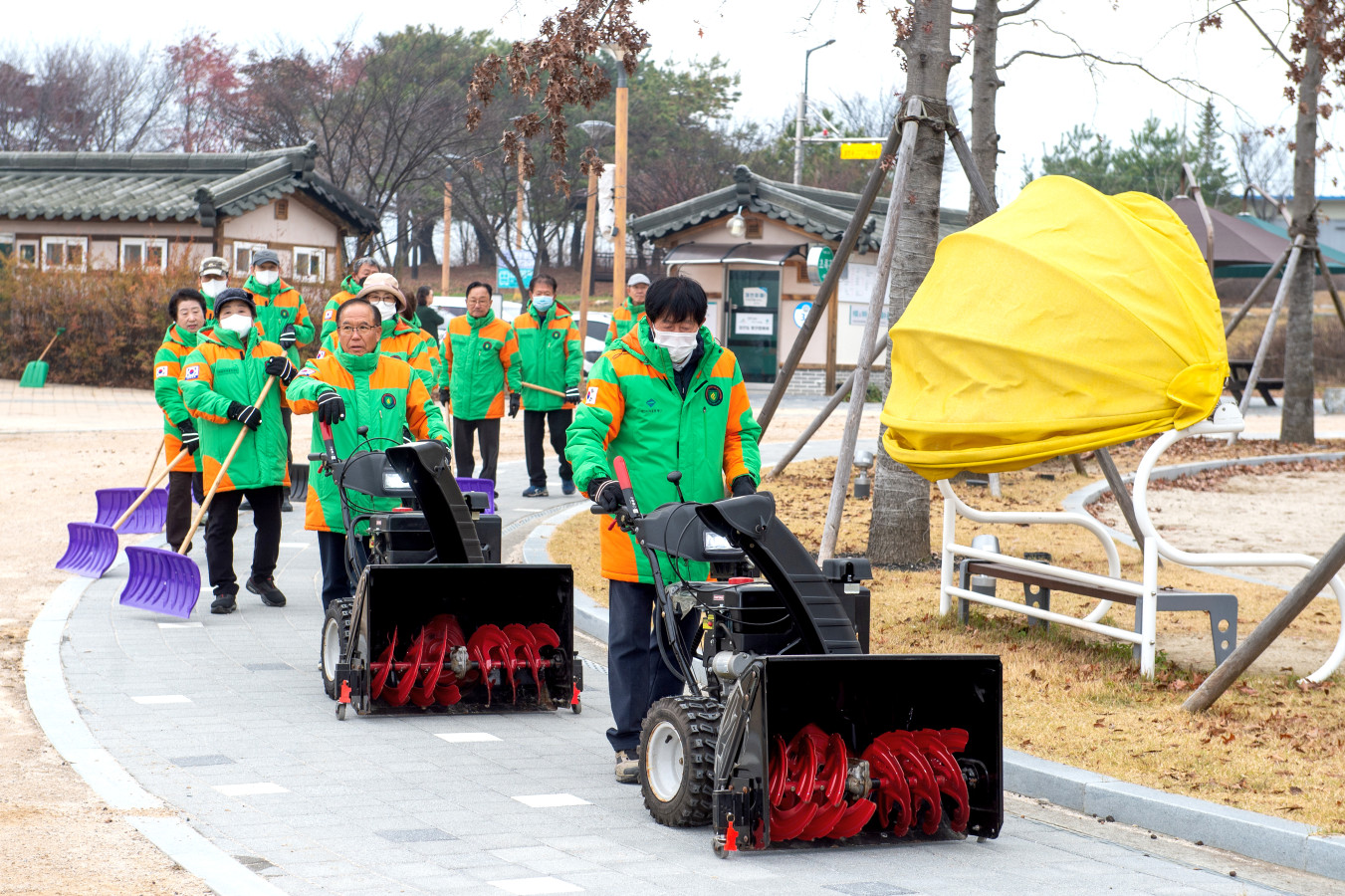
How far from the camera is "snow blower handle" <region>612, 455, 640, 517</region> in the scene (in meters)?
4.96

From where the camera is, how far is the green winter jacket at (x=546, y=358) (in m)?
14.0

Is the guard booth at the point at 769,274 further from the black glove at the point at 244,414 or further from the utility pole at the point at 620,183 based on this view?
the black glove at the point at 244,414

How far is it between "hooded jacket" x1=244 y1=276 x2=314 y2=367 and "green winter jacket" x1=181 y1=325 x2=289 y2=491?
3.27 m

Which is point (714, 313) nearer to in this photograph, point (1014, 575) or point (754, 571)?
point (1014, 575)

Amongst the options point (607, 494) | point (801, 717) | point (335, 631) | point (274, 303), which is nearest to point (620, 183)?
point (274, 303)

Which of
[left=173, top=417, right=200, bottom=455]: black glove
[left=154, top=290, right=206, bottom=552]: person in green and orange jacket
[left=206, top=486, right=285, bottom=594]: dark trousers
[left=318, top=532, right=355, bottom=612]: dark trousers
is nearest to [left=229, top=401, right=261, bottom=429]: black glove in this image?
[left=206, top=486, right=285, bottom=594]: dark trousers

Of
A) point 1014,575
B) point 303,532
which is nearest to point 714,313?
point 303,532

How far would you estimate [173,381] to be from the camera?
957cm

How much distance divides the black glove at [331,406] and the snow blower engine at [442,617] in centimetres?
35

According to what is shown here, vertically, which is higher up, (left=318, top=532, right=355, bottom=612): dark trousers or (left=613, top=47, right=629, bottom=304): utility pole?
(left=613, top=47, right=629, bottom=304): utility pole

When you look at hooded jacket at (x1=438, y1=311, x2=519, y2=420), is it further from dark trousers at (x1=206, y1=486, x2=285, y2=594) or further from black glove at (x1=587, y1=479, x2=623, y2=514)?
black glove at (x1=587, y1=479, x2=623, y2=514)

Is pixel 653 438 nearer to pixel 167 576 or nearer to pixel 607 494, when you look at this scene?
pixel 607 494

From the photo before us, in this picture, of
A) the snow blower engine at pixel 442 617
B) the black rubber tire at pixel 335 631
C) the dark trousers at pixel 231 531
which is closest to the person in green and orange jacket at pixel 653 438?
the snow blower engine at pixel 442 617

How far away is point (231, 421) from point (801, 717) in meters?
5.15
